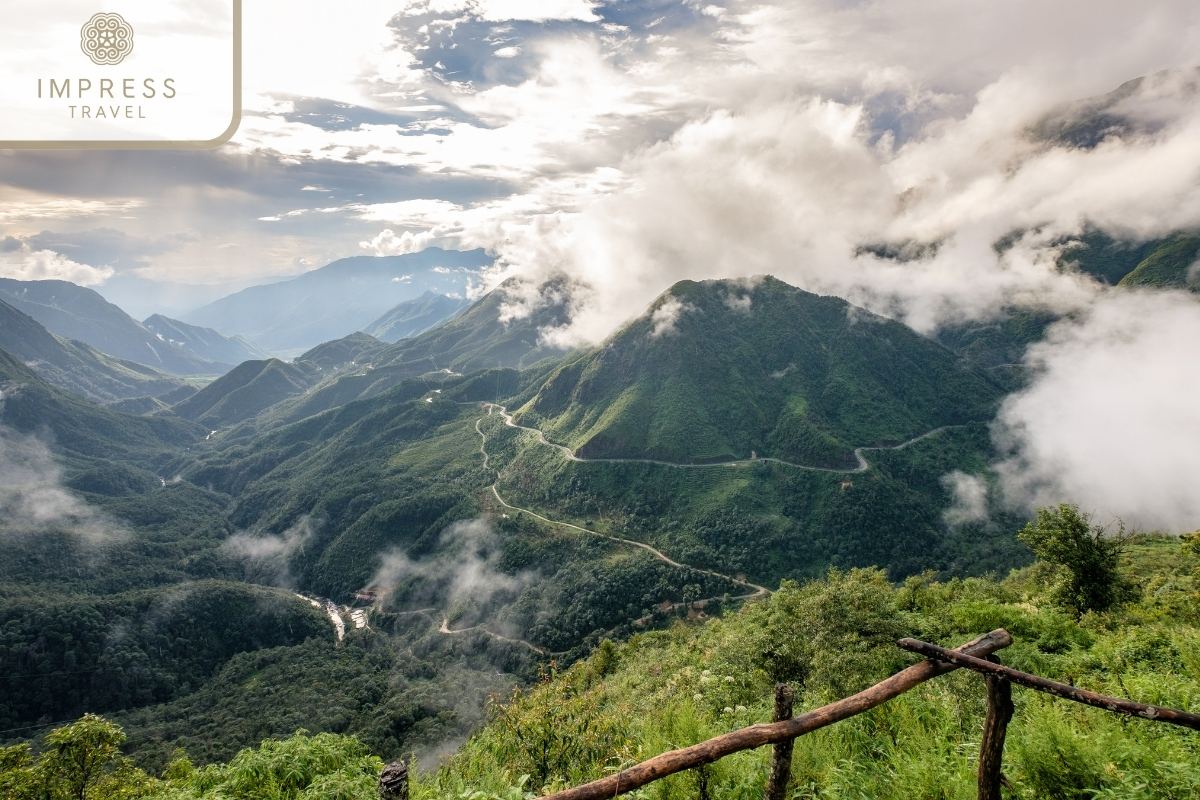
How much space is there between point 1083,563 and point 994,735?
107ft

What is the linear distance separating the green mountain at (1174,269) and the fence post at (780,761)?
283 meters

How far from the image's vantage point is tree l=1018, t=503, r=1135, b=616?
28.1 m

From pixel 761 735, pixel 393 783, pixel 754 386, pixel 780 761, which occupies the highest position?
pixel 761 735

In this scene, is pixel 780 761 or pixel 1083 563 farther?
pixel 1083 563

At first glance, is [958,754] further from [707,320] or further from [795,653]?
[707,320]

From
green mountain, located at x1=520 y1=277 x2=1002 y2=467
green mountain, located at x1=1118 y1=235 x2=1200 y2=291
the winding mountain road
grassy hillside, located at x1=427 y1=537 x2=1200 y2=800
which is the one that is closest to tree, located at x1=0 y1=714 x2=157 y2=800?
grassy hillside, located at x1=427 y1=537 x2=1200 y2=800

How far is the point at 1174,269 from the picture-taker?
190 metres

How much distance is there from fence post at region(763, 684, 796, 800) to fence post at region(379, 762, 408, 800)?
442cm

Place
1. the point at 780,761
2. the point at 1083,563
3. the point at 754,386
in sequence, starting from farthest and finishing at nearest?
1. the point at 754,386
2. the point at 1083,563
3. the point at 780,761

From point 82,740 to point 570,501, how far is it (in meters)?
119

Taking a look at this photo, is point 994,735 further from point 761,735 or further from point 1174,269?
point 1174,269

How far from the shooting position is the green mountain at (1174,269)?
185 meters

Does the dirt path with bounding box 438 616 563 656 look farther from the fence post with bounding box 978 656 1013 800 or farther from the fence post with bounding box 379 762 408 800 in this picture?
the fence post with bounding box 978 656 1013 800

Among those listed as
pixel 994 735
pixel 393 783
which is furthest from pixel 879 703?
pixel 393 783
